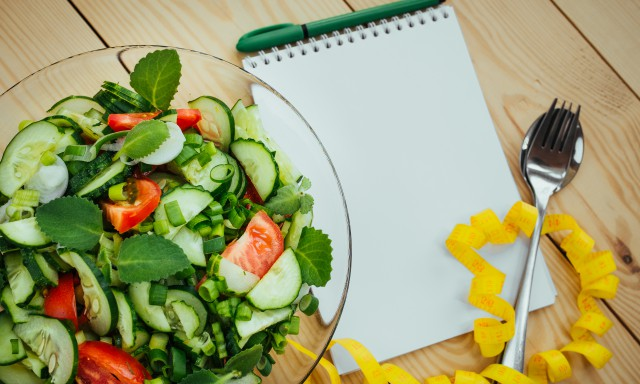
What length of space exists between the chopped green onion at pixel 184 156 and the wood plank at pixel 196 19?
1.33ft

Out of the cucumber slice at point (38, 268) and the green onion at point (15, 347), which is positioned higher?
the cucumber slice at point (38, 268)

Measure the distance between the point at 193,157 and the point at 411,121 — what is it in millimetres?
560

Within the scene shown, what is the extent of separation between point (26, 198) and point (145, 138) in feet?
0.62

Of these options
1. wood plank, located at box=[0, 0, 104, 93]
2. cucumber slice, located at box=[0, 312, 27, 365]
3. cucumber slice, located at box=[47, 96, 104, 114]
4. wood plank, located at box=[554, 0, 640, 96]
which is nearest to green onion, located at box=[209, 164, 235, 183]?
cucumber slice, located at box=[47, 96, 104, 114]

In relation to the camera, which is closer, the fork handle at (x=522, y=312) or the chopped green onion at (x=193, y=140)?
the chopped green onion at (x=193, y=140)

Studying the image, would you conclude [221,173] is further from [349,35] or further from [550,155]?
[550,155]

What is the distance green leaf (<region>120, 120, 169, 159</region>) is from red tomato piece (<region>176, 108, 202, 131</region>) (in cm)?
9

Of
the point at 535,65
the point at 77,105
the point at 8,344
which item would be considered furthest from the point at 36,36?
the point at 535,65

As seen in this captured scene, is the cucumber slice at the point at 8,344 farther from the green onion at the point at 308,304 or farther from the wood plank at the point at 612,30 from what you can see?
the wood plank at the point at 612,30

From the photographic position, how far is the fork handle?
3.85 ft

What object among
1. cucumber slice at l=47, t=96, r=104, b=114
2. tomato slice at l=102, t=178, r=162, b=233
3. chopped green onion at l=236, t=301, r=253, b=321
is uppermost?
cucumber slice at l=47, t=96, r=104, b=114

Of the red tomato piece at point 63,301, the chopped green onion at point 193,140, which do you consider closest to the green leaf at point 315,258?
the chopped green onion at point 193,140

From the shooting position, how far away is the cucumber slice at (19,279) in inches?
30.5

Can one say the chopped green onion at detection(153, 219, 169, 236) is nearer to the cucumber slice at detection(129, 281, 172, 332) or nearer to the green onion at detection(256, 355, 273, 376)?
the cucumber slice at detection(129, 281, 172, 332)
